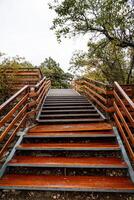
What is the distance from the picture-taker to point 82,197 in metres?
3.98

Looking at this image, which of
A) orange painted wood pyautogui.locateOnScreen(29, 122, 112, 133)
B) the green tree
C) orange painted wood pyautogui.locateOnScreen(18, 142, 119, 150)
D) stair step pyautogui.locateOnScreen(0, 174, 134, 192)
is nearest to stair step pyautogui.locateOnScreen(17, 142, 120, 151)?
orange painted wood pyautogui.locateOnScreen(18, 142, 119, 150)

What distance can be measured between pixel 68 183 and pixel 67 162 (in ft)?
1.84

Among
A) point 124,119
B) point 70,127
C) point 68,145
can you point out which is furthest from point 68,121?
point 124,119

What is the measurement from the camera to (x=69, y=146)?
5.22 m

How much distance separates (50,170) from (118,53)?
37.3 ft

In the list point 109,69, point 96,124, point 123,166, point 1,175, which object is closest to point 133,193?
point 123,166

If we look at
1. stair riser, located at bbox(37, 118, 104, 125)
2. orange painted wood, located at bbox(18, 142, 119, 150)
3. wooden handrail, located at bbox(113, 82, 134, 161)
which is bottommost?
orange painted wood, located at bbox(18, 142, 119, 150)

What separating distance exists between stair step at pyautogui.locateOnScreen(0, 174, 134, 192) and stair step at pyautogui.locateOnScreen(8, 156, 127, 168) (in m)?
0.21

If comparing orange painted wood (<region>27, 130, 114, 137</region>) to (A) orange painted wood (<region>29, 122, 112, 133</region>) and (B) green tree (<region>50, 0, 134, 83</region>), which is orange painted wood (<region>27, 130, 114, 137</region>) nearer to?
(A) orange painted wood (<region>29, 122, 112, 133</region>)

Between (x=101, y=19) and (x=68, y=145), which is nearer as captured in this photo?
(x=68, y=145)

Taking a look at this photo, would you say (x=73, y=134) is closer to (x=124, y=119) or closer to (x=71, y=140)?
(x=71, y=140)

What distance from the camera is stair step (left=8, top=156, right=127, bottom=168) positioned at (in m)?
4.54

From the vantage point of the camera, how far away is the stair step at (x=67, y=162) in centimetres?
454

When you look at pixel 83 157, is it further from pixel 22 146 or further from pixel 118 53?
pixel 118 53
